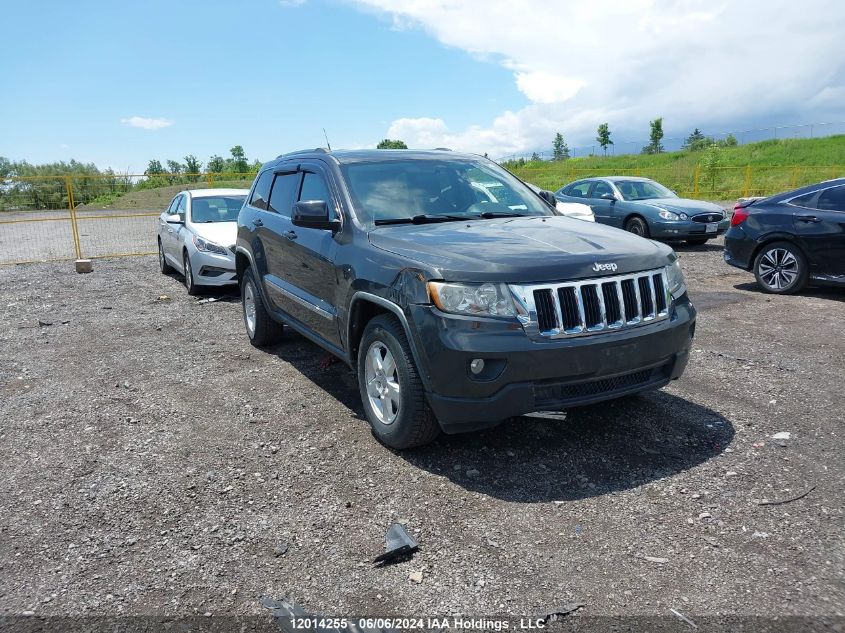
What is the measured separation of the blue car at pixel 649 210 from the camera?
1390cm

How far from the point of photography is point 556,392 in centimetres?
374

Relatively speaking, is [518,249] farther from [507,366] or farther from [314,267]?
[314,267]

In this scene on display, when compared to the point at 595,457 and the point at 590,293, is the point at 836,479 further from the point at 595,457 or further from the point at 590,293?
the point at 590,293

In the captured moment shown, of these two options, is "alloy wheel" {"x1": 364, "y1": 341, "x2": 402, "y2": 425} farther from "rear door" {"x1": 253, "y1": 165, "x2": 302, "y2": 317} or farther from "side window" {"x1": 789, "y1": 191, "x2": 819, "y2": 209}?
"side window" {"x1": 789, "y1": 191, "x2": 819, "y2": 209}

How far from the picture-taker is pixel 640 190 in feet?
50.1

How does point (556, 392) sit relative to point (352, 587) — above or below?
above

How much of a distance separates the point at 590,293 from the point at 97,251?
17791 mm

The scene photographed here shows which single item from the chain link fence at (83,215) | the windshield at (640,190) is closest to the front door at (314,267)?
the windshield at (640,190)

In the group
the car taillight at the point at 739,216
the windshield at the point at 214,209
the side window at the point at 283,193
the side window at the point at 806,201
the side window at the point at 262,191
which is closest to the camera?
the side window at the point at 283,193

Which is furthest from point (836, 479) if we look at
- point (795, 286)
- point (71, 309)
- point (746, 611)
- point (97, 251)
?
point (97, 251)

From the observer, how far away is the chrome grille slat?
368cm

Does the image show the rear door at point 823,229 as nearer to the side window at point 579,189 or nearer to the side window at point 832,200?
the side window at point 832,200

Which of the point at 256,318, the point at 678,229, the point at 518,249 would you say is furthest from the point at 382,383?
the point at 678,229

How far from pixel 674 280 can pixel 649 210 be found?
10461mm
